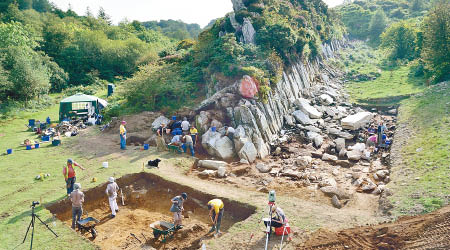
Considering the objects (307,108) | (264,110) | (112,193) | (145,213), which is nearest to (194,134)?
(264,110)

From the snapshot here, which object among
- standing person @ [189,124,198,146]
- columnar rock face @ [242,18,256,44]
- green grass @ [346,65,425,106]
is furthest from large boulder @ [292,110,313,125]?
standing person @ [189,124,198,146]

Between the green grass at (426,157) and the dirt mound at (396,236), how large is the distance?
0.99 meters

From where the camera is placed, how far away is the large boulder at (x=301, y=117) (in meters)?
23.4

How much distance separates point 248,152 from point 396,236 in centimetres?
972

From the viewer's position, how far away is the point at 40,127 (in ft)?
79.5

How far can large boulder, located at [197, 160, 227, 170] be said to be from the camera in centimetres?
1719

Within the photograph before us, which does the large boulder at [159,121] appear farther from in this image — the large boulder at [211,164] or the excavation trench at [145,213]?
the excavation trench at [145,213]

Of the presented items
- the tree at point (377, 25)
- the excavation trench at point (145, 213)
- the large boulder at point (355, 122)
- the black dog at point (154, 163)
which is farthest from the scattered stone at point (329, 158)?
the tree at point (377, 25)

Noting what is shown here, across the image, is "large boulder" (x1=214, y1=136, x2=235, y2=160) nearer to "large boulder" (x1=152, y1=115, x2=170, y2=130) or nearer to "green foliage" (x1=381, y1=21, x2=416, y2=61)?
"large boulder" (x1=152, y1=115, x2=170, y2=130)

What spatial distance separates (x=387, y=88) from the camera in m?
32.1

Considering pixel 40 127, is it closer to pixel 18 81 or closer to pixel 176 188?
pixel 18 81

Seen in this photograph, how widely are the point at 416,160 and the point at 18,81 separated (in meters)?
32.9

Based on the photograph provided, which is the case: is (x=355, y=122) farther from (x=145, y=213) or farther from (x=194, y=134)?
(x=145, y=213)

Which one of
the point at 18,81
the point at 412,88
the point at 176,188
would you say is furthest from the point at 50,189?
the point at 412,88
